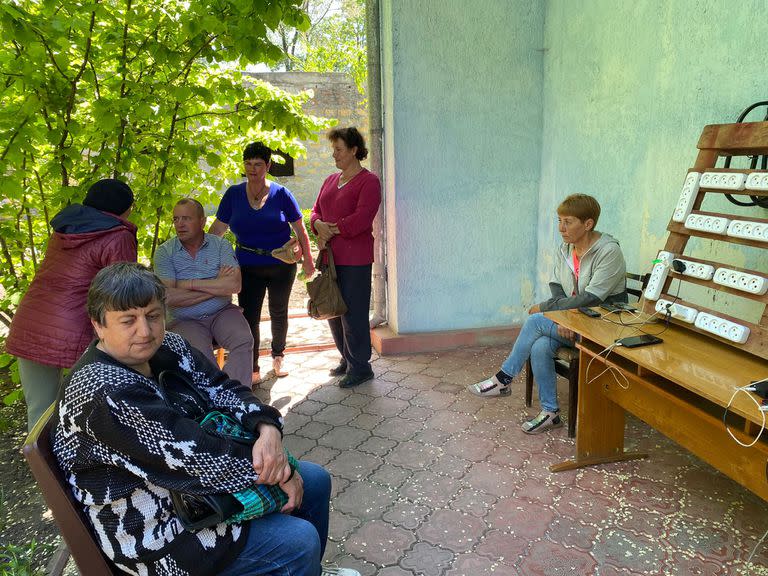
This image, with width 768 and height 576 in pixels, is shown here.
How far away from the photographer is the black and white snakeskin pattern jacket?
1415 millimetres

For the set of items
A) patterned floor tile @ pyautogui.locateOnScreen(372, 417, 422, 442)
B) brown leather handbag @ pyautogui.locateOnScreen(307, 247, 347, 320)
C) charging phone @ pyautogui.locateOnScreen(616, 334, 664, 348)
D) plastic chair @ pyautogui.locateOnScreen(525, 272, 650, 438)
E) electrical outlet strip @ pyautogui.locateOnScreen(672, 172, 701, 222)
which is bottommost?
patterned floor tile @ pyautogui.locateOnScreen(372, 417, 422, 442)

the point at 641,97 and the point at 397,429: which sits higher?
the point at 641,97

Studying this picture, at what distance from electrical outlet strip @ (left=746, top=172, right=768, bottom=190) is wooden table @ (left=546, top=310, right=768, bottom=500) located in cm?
70

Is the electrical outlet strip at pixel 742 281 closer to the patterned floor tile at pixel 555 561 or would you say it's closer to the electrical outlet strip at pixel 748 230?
the electrical outlet strip at pixel 748 230

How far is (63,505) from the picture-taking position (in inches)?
54.9

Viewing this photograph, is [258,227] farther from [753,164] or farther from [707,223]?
[753,164]

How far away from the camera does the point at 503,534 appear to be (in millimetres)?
2502

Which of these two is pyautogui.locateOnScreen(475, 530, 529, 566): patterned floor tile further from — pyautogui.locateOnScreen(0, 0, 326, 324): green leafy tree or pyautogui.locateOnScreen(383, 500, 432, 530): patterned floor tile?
pyautogui.locateOnScreen(0, 0, 326, 324): green leafy tree

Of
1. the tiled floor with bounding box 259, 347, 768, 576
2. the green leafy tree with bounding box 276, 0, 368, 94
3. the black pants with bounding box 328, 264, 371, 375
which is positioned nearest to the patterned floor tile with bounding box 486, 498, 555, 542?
the tiled floor with bounding box 259, 347, 768, 576

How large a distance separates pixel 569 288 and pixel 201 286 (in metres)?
2.29

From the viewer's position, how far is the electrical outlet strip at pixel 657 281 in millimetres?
2781

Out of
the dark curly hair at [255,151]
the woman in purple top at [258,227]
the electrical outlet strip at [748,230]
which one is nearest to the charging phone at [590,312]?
the electrical outlet strip at [748,230]

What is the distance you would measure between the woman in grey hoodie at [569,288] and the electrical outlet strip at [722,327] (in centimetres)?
73

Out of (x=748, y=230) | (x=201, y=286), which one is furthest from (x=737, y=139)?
(x=201, y=286)
